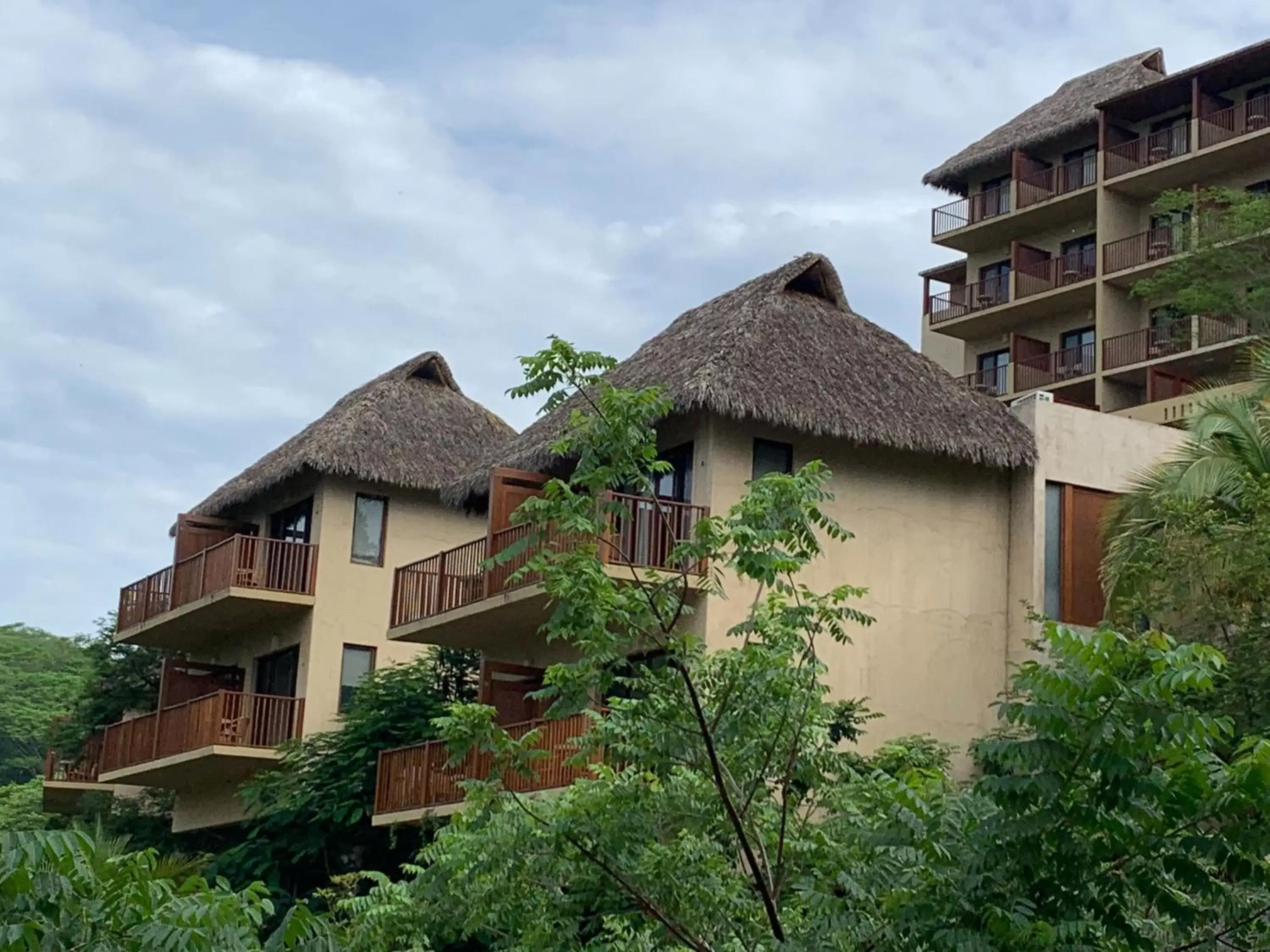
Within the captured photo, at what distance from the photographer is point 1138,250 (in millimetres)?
47188

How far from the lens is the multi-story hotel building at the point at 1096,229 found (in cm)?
4559

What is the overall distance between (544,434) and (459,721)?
15.6 meters

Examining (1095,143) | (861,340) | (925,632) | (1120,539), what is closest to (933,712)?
(925,632)

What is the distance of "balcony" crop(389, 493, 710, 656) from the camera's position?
24.0 meters

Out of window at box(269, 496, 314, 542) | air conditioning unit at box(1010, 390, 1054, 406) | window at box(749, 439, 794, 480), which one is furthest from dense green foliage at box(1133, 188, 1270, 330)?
window at box(269, 496, 314, 542)

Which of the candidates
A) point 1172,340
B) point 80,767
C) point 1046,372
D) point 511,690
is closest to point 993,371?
point 1046,372

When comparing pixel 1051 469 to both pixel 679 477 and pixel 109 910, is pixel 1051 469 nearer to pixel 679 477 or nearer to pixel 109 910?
pixel 679 477

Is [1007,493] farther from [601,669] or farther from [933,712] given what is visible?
[601,669]

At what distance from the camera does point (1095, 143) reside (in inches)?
1960

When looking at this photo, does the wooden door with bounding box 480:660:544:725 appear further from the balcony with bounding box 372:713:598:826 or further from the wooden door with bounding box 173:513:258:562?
the wooden door with bounding box 173:513:258:562

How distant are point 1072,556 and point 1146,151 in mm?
23498

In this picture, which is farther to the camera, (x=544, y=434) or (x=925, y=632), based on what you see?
(x=544, y=434)

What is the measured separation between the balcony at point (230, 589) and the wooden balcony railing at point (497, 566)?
3.41 m

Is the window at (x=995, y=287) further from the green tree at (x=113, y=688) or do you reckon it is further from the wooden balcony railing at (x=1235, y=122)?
the green tree at (x=113, y=688)
